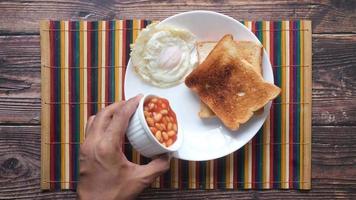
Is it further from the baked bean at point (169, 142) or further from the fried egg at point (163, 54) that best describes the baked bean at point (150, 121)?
the fried egg at point (163, 54)

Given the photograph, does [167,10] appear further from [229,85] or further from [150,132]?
[150,132]

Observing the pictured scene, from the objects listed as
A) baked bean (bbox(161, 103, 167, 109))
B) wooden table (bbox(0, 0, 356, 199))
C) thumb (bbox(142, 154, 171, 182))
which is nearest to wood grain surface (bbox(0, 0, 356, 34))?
wooden table (bbox(0, 0, 356, 199))

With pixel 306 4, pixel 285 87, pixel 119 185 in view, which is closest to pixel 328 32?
pixel 306 4

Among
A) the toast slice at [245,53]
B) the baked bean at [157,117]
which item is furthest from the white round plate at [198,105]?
the baked bean at [157,117]

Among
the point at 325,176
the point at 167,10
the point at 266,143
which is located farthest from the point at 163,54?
the point at 325,176

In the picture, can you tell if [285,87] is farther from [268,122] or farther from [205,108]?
[205,108]

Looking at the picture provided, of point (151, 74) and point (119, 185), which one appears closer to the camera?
point (119, 185)
